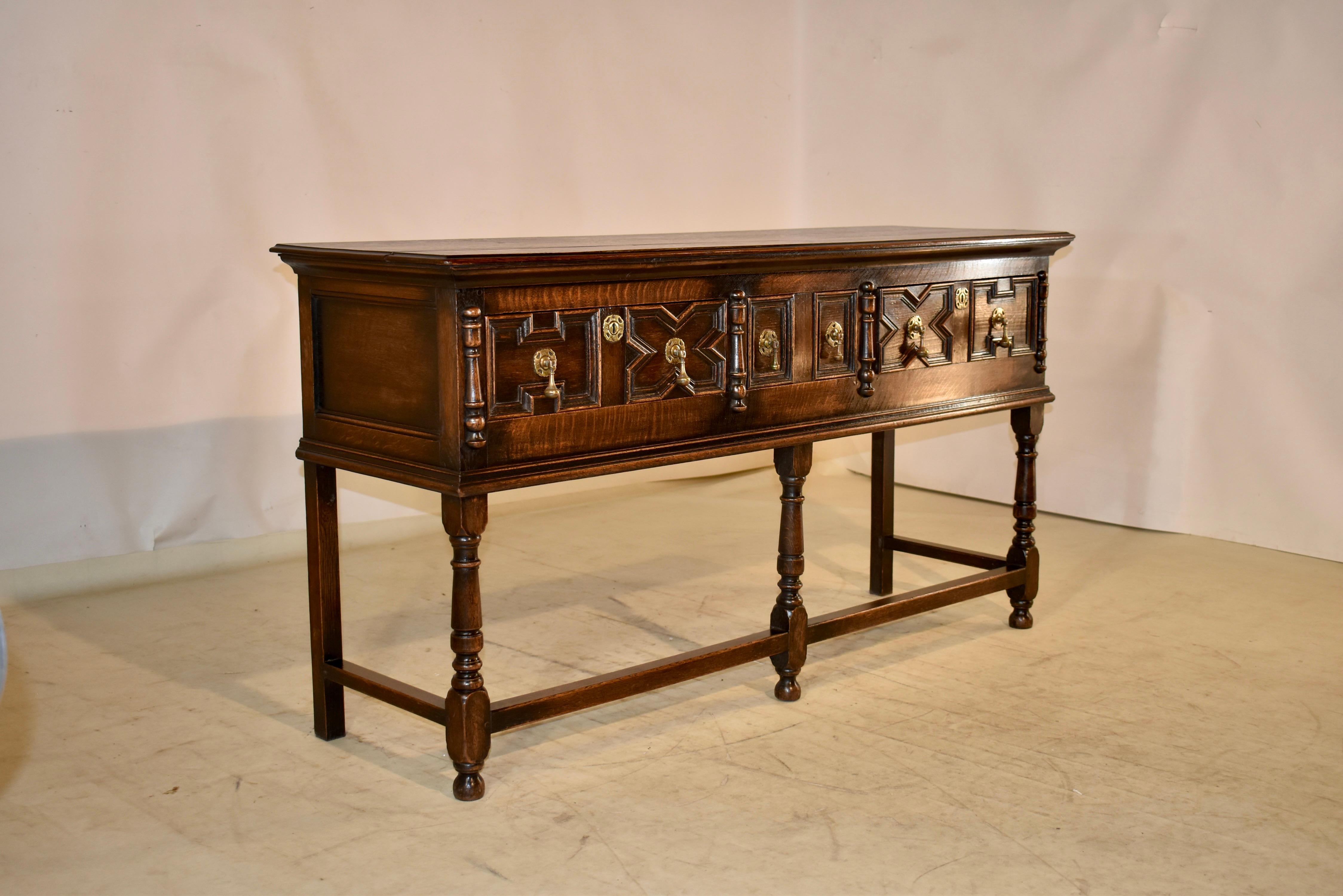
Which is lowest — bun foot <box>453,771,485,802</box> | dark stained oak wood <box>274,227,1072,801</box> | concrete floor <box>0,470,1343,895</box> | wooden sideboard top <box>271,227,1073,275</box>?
concrete floor <box>0,470,1343,895</box>

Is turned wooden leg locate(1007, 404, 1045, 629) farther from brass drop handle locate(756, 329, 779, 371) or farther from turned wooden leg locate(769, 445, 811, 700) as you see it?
brass drop handle locate(756, 329, 779, 371)

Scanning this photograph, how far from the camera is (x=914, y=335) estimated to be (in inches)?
140

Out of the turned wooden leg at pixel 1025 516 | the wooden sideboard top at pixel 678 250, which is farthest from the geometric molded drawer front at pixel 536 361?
the turned wooden leg at pixel 1025 516

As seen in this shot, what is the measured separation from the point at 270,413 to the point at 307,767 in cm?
234

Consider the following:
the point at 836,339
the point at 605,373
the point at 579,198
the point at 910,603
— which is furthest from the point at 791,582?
the point at 579,198

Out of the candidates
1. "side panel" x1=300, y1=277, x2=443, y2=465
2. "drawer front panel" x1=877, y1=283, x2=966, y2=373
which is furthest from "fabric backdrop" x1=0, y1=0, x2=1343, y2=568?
"drawer front panel" x1=877, y1=283, x2=966, y2=373

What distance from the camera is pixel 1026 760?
307cm

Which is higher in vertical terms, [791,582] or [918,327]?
[918,327]

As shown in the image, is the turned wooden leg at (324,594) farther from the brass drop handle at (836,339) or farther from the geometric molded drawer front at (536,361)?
the brass drop handle at (836,339)

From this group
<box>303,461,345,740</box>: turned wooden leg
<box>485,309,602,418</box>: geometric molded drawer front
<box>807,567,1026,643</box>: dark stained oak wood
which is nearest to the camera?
<box>485,309,602,418</box>: geometric molded drawer front

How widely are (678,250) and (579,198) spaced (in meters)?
3.11

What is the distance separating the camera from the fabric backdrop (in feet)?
14.9

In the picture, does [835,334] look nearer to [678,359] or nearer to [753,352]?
[753,352]

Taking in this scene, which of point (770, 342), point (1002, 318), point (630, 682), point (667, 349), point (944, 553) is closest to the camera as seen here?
point (667, 349)
